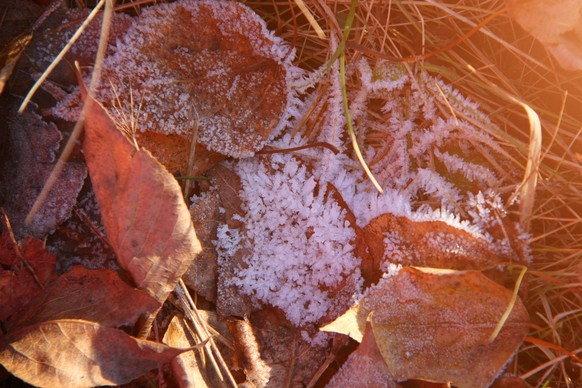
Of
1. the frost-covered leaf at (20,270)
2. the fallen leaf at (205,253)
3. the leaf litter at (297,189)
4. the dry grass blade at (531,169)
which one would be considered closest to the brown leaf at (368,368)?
the leaf litter at (297,189)

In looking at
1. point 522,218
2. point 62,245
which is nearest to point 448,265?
point 522,218

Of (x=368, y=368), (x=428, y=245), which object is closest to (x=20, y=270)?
(x=368, y=368)

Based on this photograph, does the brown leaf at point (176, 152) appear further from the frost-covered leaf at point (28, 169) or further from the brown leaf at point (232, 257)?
the frost-covered leaf at point (28, 169)

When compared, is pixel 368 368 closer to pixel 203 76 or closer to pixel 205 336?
pixel 205 336

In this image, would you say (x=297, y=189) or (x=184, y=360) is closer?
(x=184, y=360)

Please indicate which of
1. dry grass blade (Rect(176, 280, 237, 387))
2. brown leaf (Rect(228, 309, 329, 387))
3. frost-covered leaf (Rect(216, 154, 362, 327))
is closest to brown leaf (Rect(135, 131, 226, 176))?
frost-covered leaf (Rect(216, 154, 362, 327))

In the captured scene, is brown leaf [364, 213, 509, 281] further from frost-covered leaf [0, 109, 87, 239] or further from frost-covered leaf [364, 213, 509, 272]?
→ frost-covered leaf [0, 109, 87, 239]

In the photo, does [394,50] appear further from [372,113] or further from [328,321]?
[328,321]
